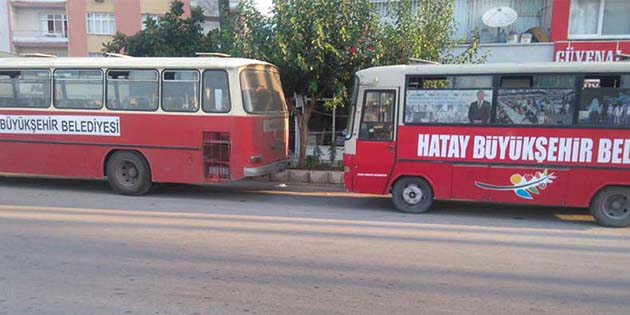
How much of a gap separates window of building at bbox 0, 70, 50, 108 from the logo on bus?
9114mm

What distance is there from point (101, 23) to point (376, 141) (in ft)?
88.6

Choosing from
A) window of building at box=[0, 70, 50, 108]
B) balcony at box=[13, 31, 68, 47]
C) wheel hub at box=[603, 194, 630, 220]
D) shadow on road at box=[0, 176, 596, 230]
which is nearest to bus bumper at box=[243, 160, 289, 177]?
shadow on road at box=[0, 176, 596, 230]

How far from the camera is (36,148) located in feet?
31.4

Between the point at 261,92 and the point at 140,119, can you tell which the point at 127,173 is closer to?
the point at 140,119

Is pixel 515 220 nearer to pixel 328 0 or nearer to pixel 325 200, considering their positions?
pixel 325 200

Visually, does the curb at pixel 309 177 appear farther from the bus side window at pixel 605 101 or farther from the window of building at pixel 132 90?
the bus side window at pixel 605 101

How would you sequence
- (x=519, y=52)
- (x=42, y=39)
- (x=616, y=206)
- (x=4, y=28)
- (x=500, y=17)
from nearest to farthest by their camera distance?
(x=616, y=206)
(x=500, y=17)
(x=519, y=52)
(x=42, y=39)
(x=4, y=28)

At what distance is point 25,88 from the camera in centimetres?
958

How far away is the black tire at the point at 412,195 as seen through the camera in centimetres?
796

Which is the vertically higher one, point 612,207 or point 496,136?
point 496,136

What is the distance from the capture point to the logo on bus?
290 inches

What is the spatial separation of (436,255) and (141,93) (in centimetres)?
661

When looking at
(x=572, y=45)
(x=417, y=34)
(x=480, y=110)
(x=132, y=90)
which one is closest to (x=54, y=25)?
(x=132, y=90)

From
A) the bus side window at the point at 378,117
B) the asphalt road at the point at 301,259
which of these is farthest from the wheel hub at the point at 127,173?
the bus side window at the point at 378,117
